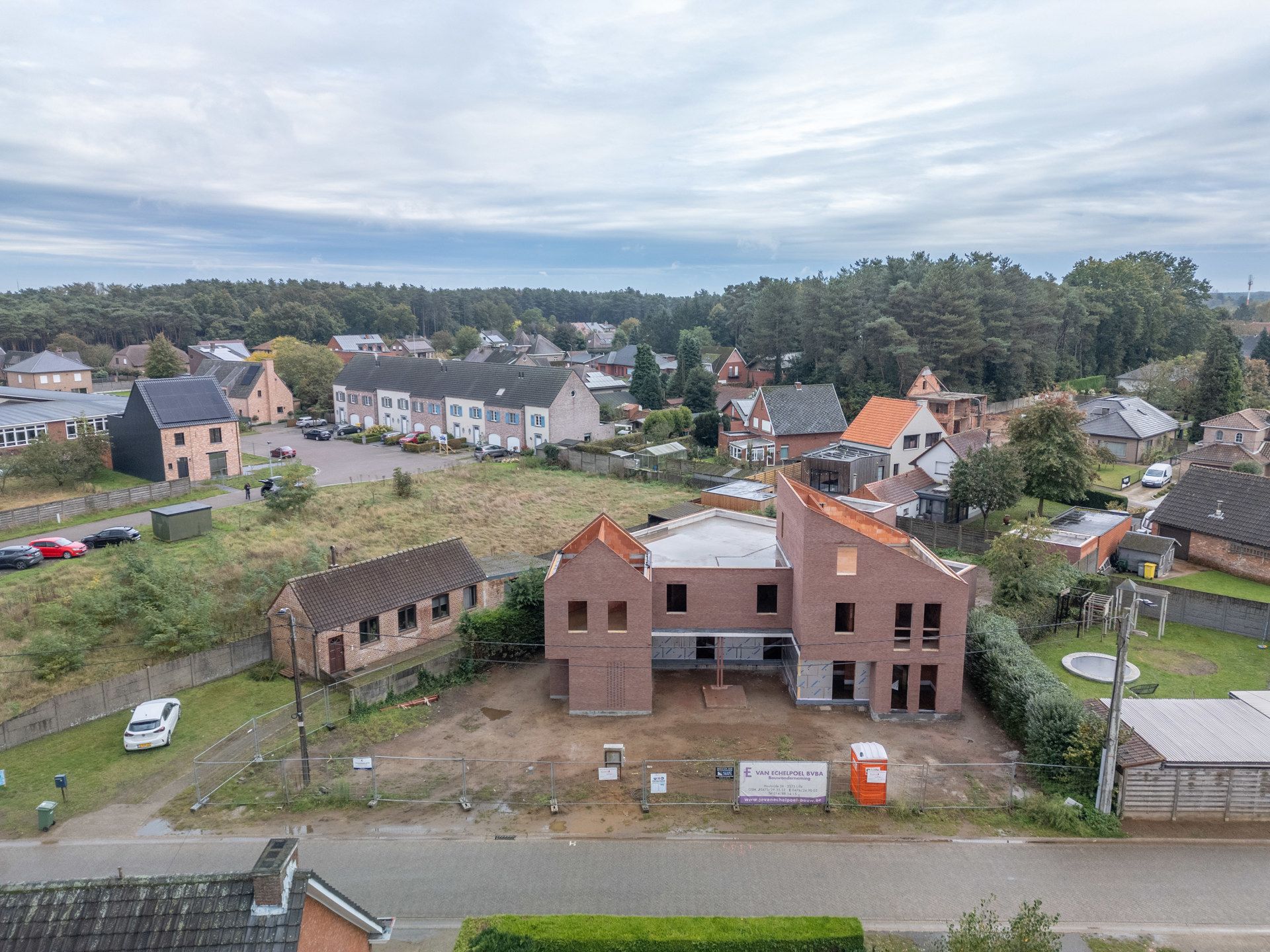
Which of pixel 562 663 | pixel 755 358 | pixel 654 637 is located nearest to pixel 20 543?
pixel 562 663

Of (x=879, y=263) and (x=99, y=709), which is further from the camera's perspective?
(x=879, y=263)

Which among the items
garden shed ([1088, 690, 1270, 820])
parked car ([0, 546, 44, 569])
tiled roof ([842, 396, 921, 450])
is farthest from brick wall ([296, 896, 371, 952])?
tiled roof ([842, 396, 921, 450])

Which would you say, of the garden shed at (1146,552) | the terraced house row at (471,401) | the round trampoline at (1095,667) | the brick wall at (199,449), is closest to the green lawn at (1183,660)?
the round trampoline at (1095,667)

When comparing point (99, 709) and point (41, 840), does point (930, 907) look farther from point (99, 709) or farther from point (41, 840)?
point (99, 709)

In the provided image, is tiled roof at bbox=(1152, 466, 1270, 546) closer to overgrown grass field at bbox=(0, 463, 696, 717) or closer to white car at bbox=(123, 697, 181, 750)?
overgrown grass field at bbox=(0, 463, 696, 717)

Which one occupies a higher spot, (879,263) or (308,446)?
(879,263)

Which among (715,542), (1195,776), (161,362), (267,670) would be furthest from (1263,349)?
(161,362)

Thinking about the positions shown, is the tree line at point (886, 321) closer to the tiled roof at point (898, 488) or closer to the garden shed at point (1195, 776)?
the tiled roof at point (898, 488)
